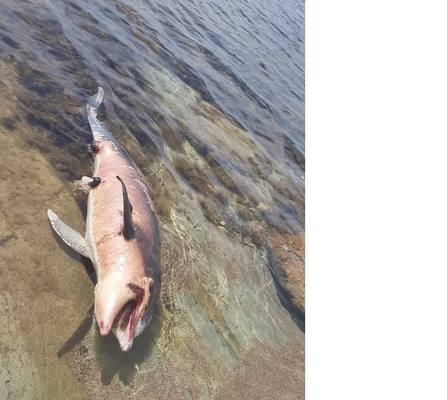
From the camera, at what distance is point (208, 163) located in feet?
27.5

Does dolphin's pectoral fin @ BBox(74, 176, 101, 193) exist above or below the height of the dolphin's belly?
below

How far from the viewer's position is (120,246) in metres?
4.69

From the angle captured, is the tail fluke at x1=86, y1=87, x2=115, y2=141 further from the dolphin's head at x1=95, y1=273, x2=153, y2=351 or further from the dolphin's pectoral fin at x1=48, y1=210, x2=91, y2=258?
the dolphin's head at x1=95, y1=273, x2=153, y2=351

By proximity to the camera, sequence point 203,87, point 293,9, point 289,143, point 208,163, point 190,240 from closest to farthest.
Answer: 1. point 190,240
2. point 208,163
3. point 203,87
4. point 289,143
5. point 293,9

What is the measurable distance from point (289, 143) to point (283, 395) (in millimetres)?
8786

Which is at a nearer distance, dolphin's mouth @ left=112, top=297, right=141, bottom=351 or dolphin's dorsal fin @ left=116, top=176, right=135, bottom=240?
dolphin's mouth @ left=112, top=297, right=141, bottom=351

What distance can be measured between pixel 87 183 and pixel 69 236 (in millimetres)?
963

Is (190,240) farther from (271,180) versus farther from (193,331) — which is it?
(271,180)

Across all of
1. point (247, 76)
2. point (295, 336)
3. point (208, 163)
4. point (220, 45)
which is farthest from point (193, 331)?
point (220, 45)

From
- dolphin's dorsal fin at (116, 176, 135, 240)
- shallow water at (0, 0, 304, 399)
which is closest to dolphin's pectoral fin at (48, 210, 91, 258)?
shallow water at (0, 0, 304, 399)

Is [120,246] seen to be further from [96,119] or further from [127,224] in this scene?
[96,119]
